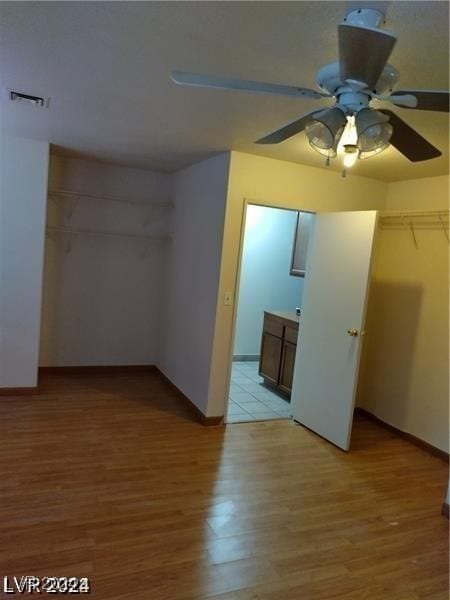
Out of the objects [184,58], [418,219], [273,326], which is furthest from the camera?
[273,326]

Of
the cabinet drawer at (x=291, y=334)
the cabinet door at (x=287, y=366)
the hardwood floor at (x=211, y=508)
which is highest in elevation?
the cabinet drawer at (x=291, y=334)

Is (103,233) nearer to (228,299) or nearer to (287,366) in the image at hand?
(228,299)

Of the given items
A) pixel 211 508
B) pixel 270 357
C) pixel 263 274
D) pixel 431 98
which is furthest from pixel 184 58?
pixel 263 274

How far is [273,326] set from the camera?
5.07m

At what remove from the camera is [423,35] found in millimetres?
1553

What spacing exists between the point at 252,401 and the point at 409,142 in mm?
3290

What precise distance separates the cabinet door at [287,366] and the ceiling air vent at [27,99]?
10.6 feet

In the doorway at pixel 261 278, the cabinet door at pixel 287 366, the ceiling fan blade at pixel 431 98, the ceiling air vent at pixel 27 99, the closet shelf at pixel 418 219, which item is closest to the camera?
the ceiling fan blade at pixel 431 98

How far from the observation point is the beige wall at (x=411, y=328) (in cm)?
366

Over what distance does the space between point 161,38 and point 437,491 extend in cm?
323

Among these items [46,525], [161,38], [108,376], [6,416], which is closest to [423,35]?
[161,38]

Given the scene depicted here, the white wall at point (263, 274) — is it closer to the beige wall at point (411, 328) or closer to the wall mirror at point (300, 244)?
the wall mirror at point (300, 244)

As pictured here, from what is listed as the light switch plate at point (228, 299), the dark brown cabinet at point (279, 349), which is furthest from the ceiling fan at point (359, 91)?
the dark brown cabinet at point (279, 349)

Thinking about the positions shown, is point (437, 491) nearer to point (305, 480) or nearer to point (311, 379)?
point (305, 480)
